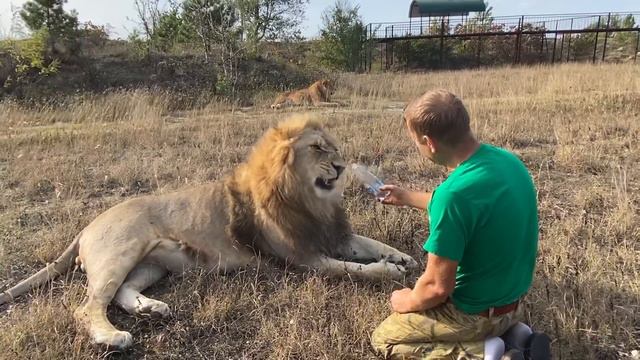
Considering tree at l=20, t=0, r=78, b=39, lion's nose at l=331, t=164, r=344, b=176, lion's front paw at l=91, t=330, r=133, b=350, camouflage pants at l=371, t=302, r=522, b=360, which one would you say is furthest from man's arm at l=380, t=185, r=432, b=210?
tree at l=20, t=0, r=78, b=39

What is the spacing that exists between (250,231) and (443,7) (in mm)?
45703

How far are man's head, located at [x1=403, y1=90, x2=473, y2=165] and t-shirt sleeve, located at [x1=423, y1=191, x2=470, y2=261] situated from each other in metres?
0.24

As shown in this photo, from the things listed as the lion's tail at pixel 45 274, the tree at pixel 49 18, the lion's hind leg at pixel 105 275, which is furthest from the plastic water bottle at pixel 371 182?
the tree at pixel 49 18

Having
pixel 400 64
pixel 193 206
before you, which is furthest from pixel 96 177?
pixel 400 64

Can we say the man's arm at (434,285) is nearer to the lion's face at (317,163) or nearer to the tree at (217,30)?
the lion's face at (317,163)

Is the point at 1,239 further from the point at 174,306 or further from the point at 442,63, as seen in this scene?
the point at 442,63

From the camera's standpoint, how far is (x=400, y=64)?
34.6m

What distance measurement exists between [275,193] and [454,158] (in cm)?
158

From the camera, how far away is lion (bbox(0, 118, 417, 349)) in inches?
142

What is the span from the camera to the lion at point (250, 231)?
3.61 metres

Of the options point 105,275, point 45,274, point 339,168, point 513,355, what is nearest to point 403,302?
point 513,355

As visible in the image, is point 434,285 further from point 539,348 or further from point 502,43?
point 502,43

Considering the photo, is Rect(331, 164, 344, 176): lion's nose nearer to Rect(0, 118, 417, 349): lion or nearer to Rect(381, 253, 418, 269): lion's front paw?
Rect(0, 118, 417, 349): lion

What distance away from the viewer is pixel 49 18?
62.0 feet
